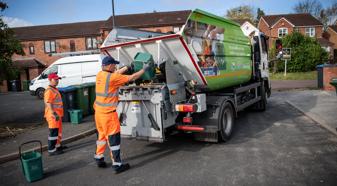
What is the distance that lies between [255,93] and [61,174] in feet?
20.7

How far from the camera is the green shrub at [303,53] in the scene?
1112 inches

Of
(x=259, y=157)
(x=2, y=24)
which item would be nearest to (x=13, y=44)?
(x=2, y=24)

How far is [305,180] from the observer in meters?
3.87

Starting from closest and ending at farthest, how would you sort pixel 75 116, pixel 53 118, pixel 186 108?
pixel 186 108, pixel 53 118, pixel 75 116

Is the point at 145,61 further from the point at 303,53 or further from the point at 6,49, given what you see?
the point at 303,53

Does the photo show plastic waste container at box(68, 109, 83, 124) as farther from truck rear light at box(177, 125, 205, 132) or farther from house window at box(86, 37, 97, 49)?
house window at box(86, 37, 97, 49)

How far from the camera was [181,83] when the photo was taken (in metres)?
5.47

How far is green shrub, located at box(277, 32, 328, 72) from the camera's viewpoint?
28250 mm

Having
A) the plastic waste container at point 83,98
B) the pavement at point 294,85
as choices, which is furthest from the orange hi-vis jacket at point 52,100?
the pavement at point 294,85

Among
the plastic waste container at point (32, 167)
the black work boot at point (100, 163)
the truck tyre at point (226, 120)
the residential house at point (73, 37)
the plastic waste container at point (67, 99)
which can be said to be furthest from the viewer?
the residential house at point (73, 37)

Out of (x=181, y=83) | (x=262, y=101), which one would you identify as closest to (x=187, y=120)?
(x=181, y=83)

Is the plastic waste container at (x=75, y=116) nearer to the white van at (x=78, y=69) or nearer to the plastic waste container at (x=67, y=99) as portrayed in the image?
the plastic waste container at (x=67, y=99)

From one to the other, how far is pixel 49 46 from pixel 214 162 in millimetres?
37771

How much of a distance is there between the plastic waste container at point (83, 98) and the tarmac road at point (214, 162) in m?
2.92
